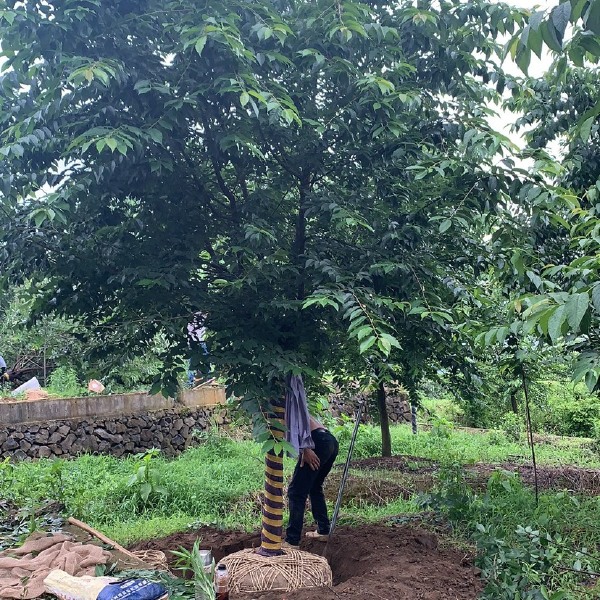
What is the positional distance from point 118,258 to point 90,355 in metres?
0.89

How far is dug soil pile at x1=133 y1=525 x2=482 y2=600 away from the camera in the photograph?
14.1 feet

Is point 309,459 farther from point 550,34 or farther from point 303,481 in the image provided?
point 550,34

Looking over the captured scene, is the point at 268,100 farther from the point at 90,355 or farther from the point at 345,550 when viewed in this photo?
the point at 345,550

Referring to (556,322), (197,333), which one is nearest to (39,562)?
(197,333)

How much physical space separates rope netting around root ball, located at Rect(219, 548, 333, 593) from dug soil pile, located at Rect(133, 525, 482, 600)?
0.31 feet

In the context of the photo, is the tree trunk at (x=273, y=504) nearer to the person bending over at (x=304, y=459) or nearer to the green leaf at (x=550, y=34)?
the person bending over at (x=304, y=459)

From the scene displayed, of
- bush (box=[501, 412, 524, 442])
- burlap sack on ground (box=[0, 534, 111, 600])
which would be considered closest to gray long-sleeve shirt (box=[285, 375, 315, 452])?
burlap sack on ground (box=[0, 534, 111, 600])

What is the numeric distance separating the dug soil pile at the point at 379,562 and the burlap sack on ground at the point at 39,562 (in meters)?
0.97

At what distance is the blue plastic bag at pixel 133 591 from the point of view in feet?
11.5

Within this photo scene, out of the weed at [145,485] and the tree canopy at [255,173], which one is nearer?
the tree canopy at [255,173]

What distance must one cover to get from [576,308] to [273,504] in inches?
134

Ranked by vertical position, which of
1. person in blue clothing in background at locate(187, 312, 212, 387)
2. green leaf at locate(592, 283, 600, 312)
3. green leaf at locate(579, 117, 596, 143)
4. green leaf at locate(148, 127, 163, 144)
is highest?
green leaf at locate(148, 127, 163, 144)

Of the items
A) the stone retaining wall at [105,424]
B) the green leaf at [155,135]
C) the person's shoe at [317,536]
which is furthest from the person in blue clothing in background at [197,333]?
the stone retaining wall at [105,424]

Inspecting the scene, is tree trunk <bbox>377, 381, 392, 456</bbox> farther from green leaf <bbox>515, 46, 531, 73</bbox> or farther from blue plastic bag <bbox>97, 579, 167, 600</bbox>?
green leaf <bbox>515, 46, 531, 73</bbox>
